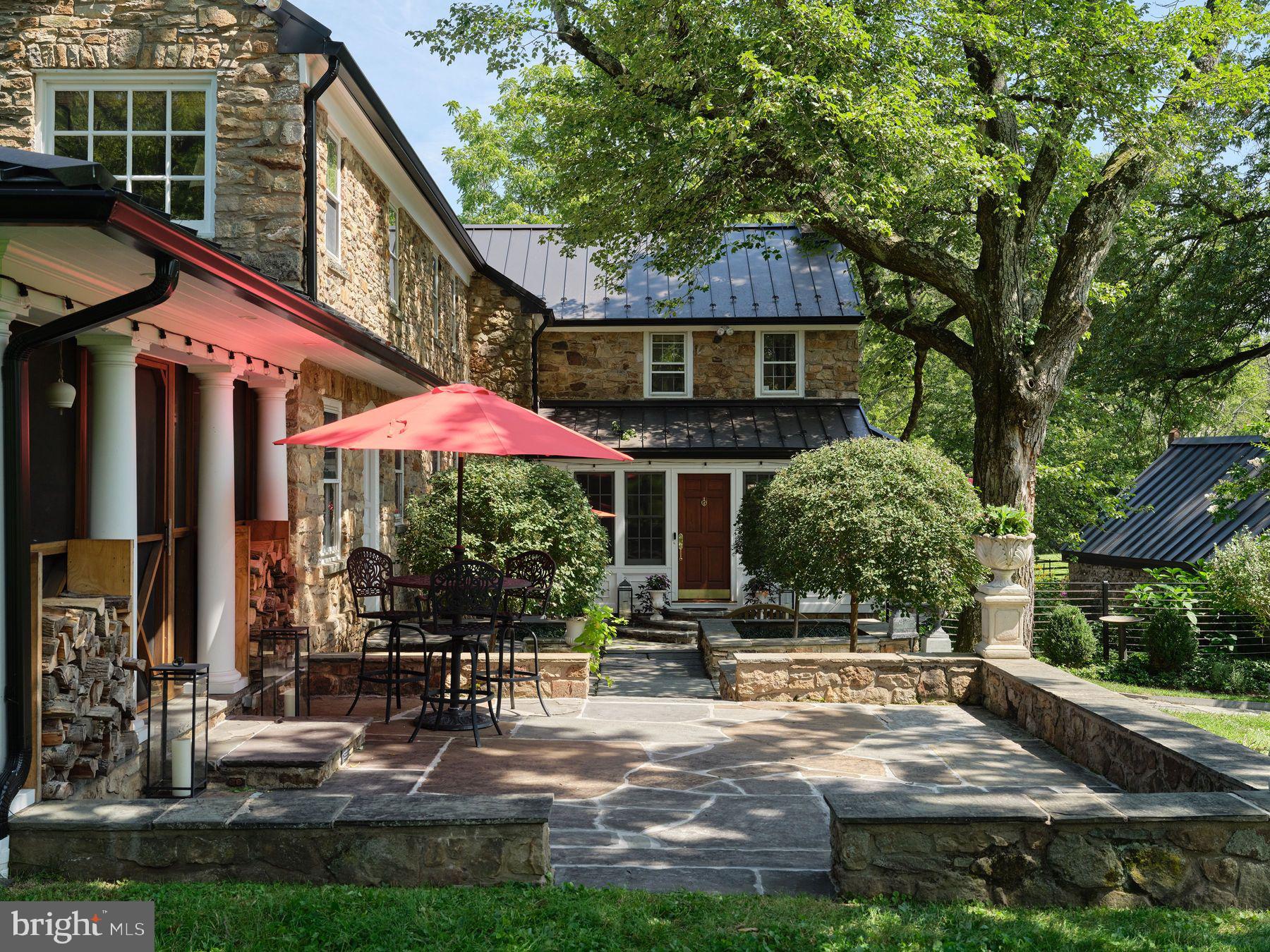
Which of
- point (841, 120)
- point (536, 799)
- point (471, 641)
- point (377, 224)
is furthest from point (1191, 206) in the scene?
point (536, 799)

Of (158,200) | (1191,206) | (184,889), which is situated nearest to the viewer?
(184,889)

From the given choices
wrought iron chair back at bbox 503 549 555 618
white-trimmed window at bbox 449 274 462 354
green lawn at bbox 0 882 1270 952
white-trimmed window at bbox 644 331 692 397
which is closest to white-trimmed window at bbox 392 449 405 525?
white-trimmed window at bbox 449 274 462 354

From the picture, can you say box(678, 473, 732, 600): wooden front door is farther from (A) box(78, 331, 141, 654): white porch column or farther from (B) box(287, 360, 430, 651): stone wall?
(A) box(78, 331, 141, 654): white porch column

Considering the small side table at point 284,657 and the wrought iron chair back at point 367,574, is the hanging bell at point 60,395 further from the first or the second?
the wrought iron chair back at point 367,574

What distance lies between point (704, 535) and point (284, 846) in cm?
1433

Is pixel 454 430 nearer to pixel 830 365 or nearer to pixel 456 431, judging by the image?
pixel 456 431

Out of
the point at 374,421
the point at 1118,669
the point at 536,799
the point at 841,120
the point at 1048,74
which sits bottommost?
the point at 1118,669

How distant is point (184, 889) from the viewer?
4.06 meters

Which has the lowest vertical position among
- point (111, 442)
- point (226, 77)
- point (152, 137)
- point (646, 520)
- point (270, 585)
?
point (270, 585)

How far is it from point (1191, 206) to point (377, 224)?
12.9m

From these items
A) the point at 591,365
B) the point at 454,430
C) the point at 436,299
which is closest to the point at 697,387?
the point at 591,365

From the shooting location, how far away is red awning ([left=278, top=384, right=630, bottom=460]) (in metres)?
6.43

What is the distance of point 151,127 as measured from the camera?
9.35 m

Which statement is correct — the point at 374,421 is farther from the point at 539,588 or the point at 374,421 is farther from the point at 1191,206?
the point at 1191,206
